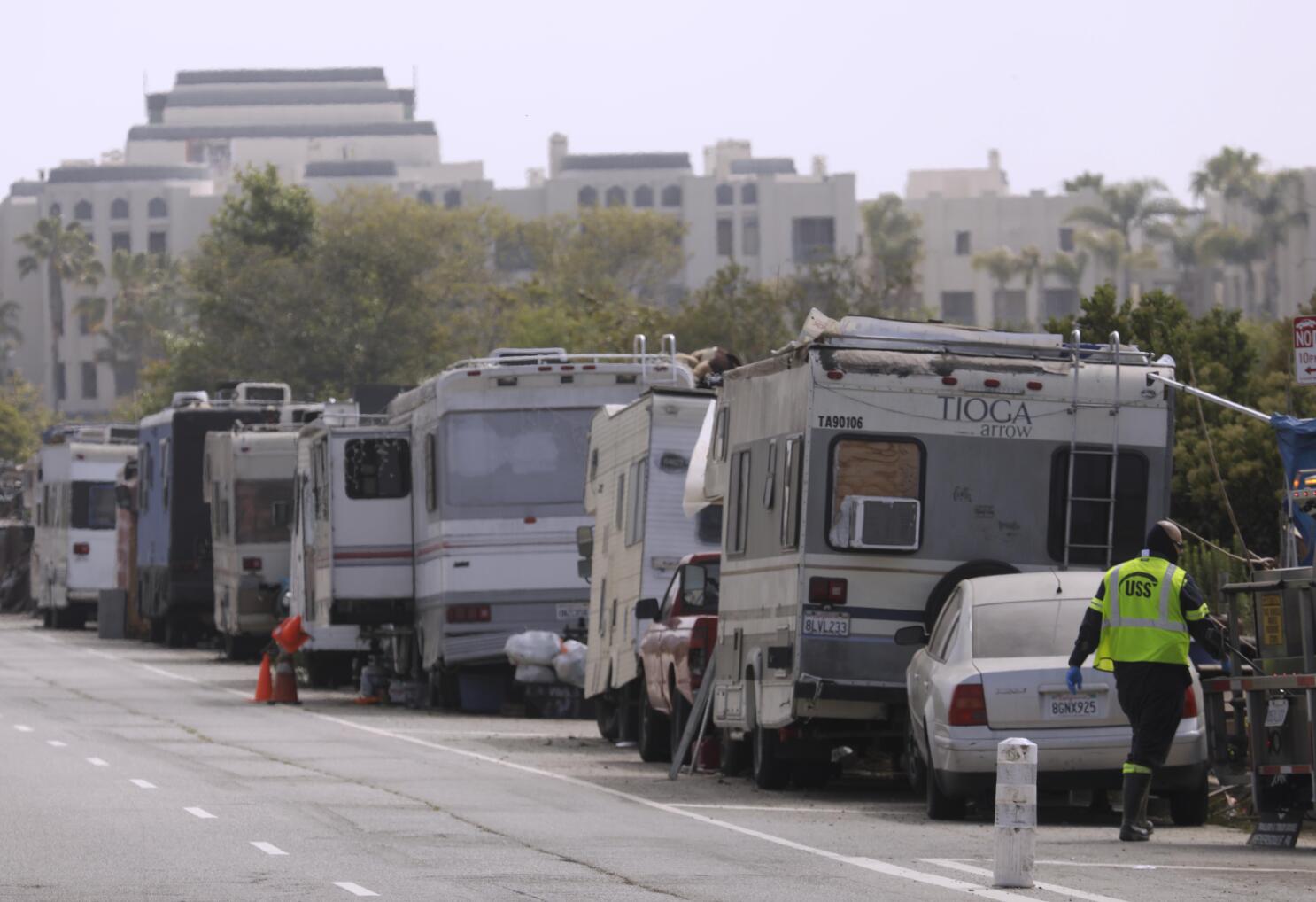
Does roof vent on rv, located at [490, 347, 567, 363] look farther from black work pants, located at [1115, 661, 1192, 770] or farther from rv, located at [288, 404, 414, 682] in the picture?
black work pants, located at [1115, 661, 1192, 770]

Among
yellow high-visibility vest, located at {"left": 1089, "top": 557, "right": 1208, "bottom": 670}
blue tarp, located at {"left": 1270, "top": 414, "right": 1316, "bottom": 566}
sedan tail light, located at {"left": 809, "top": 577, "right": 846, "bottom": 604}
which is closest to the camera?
yellow high-visibility vest, located at {"left": 1089, "top": 557, "right": 1208, "bottom": 670}

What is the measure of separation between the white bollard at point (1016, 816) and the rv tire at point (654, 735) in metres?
9.28

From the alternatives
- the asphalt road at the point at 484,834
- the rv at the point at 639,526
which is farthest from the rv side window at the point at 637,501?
the asphalt road at the point at 484,834

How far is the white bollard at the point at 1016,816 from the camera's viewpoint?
39.5 feet

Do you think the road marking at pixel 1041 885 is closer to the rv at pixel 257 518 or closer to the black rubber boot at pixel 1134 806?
the black rubber boot at pixel 1134 806

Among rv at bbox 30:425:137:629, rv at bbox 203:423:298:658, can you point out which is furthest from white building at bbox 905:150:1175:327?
rv at bbox 203:423:298:658

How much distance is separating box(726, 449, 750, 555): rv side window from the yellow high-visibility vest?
4354mm

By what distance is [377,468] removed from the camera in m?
29.0

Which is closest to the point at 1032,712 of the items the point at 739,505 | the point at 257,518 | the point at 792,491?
the point at 792,491

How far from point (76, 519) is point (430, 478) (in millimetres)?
26949

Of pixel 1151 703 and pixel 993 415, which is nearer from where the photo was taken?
pixel 1151 703

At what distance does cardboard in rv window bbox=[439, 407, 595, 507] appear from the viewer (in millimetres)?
26703

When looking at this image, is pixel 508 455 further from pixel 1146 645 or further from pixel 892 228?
pixel 892 228

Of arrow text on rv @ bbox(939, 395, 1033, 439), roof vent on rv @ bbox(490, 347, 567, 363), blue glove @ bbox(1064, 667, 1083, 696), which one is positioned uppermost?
roof vent on rv @ bbox(490, 347, 567, 363)
